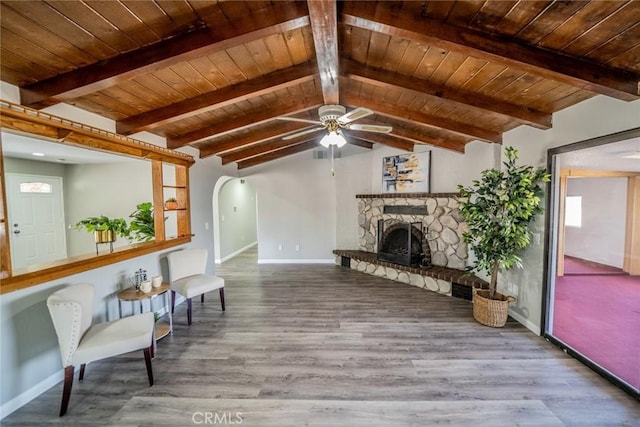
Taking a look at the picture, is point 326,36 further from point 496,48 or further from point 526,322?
point 526,322

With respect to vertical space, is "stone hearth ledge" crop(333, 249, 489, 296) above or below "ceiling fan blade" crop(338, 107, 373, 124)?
below

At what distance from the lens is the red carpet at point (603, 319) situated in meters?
2.47

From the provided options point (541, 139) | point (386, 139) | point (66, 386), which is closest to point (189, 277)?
point (66, 386)

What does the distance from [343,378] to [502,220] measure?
2.50 m

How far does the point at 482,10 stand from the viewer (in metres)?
1.66

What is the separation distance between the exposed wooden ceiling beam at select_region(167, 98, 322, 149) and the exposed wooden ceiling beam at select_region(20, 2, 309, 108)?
158 centimetres

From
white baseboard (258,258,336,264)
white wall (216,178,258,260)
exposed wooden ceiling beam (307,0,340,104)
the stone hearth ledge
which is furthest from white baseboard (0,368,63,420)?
the stone hearth ledge

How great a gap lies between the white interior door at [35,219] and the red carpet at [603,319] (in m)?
8.42

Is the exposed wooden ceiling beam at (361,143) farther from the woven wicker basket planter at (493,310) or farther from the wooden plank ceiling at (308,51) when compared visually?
the woven wicker basket planter at (493,310)

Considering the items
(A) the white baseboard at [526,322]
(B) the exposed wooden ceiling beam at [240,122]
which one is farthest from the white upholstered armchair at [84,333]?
(A) the white baseboard at [526,322]

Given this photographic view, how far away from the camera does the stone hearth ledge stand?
4164mm

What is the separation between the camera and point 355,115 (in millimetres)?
2811

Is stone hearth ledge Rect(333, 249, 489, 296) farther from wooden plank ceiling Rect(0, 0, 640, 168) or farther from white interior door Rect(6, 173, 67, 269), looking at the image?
white interior door Rect(6, 173, 67, 269)

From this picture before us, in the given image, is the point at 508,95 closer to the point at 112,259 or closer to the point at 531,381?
the point at 531,381
